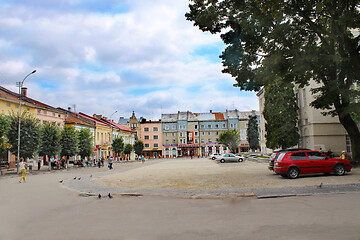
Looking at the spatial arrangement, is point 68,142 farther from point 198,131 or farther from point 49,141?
point 198,131

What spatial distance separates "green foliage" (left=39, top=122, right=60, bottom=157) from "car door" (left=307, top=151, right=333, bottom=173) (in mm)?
32161

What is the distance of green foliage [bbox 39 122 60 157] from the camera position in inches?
1502

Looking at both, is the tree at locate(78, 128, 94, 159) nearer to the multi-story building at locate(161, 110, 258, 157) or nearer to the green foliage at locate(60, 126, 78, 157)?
the green foliage at locate(60, 126, 78, 157)

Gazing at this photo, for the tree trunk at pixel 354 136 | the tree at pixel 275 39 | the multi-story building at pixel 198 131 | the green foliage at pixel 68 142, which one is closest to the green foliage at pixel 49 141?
the green foliage at pixel 68 142

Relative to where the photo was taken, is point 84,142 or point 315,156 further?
point 84,142

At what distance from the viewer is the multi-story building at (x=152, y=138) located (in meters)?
99.9

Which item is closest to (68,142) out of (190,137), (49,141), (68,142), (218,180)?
(68,142)

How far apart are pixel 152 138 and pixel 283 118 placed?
66825mm

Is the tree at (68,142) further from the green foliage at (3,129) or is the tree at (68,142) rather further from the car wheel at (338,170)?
the car wheel at (338,170)

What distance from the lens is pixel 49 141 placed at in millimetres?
38312

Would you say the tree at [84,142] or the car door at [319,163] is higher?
the tree at [84,142]

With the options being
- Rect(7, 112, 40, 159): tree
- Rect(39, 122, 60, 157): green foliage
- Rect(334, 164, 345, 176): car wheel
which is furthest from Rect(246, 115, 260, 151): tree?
Rect(334, 164, 345, 176): car wheel

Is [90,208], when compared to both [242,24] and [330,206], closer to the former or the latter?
[330,206]

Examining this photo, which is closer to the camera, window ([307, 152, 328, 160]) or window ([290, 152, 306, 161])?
window ([290, 152, 306, 161])
